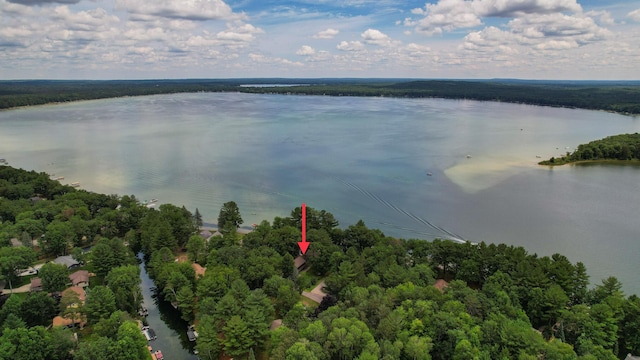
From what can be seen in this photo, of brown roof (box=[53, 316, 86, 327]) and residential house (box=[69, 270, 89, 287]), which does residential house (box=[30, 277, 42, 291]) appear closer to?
residential house (box=[69, 270, 89, 287])

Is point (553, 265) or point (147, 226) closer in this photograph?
point (553, 265)

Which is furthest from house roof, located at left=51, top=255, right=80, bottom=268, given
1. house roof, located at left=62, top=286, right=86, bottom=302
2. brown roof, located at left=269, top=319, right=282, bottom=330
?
brown roof, located at left=269, top=319, right=282, bottom=330

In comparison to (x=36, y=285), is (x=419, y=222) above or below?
above

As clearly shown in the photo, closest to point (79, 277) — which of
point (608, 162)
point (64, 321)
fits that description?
point (64, 321)

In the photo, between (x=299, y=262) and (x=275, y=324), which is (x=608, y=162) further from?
(x=275, y=324)

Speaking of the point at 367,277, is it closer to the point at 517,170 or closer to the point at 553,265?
the point at 553,265

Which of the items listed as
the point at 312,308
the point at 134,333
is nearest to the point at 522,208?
the point at 312,308
